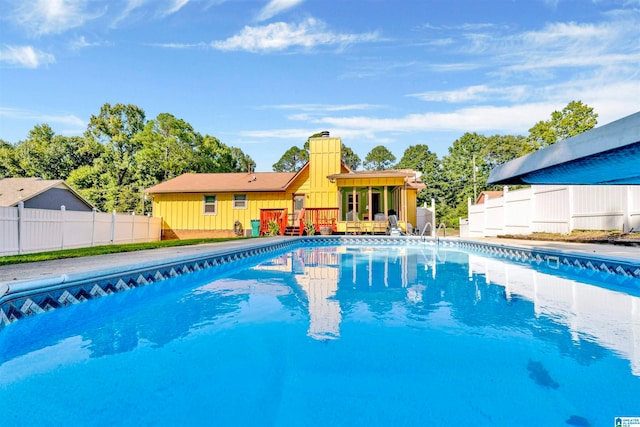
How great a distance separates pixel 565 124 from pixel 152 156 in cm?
3303

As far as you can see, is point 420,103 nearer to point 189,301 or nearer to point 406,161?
point 406,161

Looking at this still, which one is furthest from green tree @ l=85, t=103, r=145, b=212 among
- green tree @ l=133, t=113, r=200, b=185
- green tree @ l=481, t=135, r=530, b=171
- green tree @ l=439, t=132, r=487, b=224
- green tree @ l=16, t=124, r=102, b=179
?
green tree @ l=481, t=135, r=530, b=171

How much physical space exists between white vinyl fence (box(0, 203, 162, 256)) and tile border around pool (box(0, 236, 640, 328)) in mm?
5038

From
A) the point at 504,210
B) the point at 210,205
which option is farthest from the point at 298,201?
the point at 504,210

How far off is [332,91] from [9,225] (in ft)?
60.7

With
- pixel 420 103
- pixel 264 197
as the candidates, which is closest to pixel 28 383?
pixel 264 197

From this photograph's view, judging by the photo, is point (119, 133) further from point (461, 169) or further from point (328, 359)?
point (328, 359)

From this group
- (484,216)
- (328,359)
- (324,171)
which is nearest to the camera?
(328,359)

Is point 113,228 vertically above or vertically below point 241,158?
below

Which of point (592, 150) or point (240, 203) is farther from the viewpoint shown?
point (240, 203)

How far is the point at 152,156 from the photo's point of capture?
91.8 feet

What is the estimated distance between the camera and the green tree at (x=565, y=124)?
2405 centimetres

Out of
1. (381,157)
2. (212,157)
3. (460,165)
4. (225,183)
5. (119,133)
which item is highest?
(381,157)

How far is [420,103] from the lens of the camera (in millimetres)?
22766
